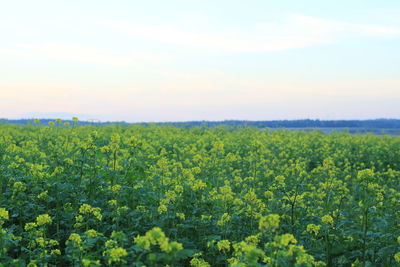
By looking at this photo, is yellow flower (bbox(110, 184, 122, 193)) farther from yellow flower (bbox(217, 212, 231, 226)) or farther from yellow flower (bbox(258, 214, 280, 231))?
yellow flower (bbox(258, 214, 280, 231))

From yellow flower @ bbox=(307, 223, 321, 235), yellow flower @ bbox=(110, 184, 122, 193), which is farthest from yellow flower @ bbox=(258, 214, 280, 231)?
yellow flower @ bbox=(110, 184, 122, 193)

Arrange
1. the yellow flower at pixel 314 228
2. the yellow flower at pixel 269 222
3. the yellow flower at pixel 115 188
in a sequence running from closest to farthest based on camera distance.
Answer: the yellow flower at pixel 269 222, the yellow flower at pixel 314 228, the yellow flower at pixel 115 188

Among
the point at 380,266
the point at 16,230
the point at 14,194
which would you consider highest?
the point at 14,194

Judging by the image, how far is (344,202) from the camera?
827 cm

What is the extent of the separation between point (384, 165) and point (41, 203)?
1307cm

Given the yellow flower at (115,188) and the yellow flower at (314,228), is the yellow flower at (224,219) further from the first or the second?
the yellow flower at (115,188)

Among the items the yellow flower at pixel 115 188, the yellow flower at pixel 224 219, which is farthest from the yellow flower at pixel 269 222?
the yellow flower at pixel 115 188

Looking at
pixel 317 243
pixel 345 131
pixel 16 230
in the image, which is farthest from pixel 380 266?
pixel 345 131

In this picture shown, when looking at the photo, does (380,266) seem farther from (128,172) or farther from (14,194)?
(14,194)

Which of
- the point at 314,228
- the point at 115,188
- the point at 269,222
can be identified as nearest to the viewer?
the point at 269,222

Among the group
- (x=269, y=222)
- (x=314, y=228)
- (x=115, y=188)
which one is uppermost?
(x=269, y=222)

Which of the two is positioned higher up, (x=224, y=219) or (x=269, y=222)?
(x=269, y=222)

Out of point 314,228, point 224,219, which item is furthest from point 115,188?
point 314,228

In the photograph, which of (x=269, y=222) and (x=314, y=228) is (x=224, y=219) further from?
(x=269, y=222)
